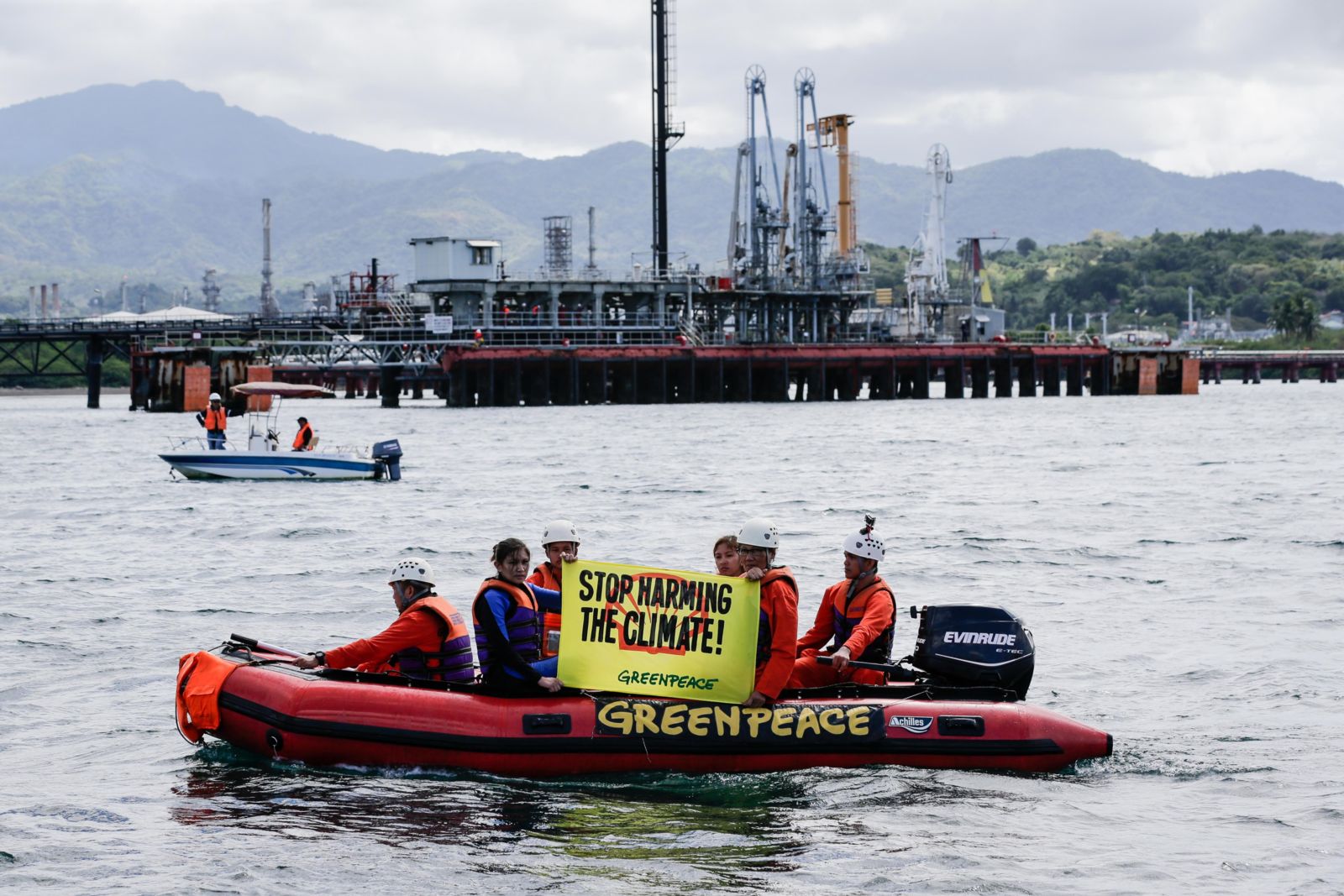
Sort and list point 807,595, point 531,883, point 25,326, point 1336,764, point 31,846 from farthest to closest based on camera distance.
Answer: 1. point 25,326
2. point 807,595
3. point 1336,764
4. point 31,846
5. point 531,883

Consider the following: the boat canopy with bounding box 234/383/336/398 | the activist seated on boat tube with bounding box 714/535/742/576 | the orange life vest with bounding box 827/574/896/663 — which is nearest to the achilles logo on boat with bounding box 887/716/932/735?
the orange life vest with bounding box 827/574/896/663

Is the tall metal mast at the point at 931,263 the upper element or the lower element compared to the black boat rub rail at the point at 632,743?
upper

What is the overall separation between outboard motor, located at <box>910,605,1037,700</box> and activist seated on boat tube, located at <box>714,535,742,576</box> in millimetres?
2063

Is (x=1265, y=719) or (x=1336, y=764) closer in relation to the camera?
(x=1336, y=764)

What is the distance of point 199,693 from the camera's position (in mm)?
15820

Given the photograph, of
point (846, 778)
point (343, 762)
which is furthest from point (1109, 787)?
point (343, 762)

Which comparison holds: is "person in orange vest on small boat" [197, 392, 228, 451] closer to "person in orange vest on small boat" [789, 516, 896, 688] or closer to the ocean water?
the ocean water

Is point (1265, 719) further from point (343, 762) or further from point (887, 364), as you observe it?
point (887, 364)

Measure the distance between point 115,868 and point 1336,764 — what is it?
Result: 11.2 m

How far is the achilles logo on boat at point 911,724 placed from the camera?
15.0m

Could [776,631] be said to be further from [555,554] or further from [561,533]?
[555,554]

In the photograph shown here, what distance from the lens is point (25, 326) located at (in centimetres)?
10838

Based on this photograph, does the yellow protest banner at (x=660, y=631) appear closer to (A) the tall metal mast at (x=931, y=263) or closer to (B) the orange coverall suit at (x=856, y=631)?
(B) the orange coverall suit at (x=856, y=631)

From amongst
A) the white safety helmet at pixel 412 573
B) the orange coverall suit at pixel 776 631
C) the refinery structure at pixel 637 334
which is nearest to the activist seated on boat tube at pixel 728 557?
the orange coverall suit at pixel 776 631
